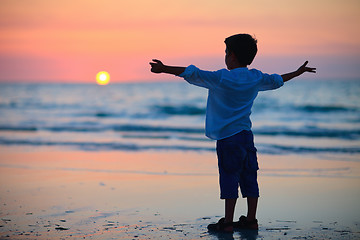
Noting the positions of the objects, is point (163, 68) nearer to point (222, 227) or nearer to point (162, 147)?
point (222, 227)

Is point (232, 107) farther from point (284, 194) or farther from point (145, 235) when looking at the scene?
point (284, 194)

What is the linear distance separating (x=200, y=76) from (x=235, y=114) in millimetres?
482

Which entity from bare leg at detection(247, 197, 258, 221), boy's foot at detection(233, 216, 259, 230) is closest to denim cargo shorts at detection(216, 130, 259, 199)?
bare leg at detection(247, 197, 258, 221)

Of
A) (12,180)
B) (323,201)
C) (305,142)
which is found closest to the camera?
(323,201)

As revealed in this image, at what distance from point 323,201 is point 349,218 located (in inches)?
28.5

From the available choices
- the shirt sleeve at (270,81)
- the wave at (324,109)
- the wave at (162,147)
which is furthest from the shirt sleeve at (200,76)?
the wave at (324,109)

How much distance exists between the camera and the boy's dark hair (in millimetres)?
3562

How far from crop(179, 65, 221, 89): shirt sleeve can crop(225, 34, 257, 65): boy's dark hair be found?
28 centimetres

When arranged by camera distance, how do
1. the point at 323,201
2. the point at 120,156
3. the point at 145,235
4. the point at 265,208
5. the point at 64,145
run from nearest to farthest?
the point at 145,235 < the point at 265,208 < the point at 323,201 < the point at 120,156 < the point at 64,145

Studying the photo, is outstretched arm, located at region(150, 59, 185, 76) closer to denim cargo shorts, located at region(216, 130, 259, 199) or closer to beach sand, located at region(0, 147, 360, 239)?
denim cargo shorts, located at region(216, 130, 259, 199)

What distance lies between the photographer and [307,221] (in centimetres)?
411

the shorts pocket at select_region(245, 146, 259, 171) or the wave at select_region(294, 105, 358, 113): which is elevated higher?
the wave at select_region(294, 105, 358, 113)

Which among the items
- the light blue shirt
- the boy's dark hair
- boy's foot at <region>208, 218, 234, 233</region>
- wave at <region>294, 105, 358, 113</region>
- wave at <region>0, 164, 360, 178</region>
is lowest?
boy's foot at <region>208, 218, 234, 233</region>

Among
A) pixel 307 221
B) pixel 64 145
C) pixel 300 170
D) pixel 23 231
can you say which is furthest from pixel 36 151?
pixel 307 221
